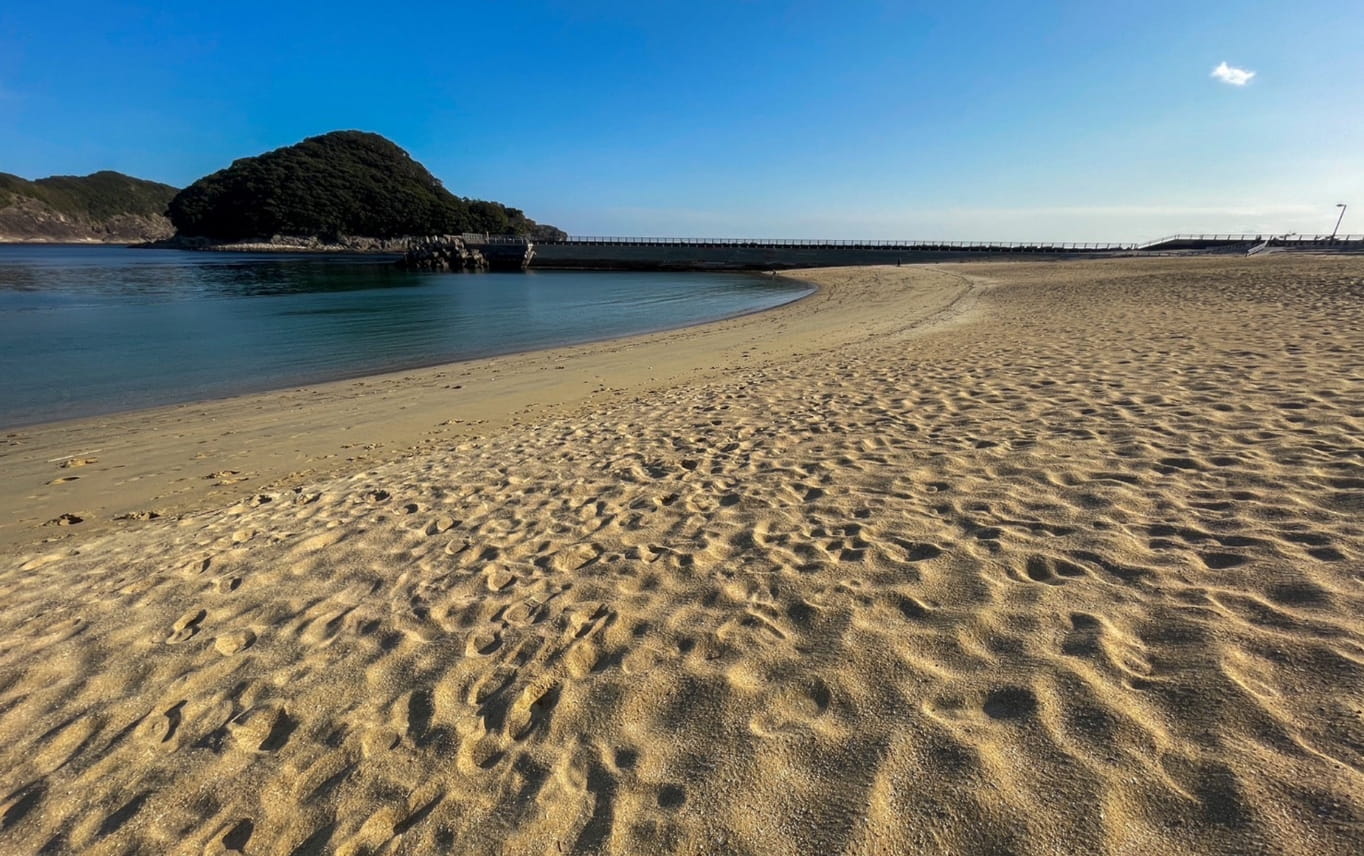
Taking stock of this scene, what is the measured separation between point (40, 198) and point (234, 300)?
251519 millimetres

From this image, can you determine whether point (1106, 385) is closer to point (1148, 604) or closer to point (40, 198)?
point (1148, 604)

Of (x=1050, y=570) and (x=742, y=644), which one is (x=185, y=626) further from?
(x=1050, y=570)

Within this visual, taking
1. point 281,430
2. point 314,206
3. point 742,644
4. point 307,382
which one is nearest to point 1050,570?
point 742,644

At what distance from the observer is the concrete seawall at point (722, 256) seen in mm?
73625

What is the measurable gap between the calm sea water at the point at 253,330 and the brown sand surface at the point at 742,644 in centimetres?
982

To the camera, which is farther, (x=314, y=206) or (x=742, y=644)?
(x=314, y=206)

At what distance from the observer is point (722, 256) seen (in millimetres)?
83750

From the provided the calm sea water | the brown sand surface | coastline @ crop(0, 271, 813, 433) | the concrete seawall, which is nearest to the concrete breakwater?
the concrete seawall

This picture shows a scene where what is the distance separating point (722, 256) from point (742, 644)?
84736 millimetres

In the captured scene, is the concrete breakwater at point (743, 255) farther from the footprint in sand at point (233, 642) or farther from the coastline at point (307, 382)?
the footprint in sand at point (233, 642)

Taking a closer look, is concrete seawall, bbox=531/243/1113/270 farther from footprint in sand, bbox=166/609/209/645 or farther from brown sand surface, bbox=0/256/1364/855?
footprint in sand, bbox=166/609/209/645

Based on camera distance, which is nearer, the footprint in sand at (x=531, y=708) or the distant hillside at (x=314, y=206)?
the footprint in sand at (x=531, y=708)

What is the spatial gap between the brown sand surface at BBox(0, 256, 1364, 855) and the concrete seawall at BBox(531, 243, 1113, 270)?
7293cm

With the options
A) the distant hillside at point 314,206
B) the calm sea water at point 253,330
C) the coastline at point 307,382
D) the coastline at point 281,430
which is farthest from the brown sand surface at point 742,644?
the distant hillside at point 314,206
